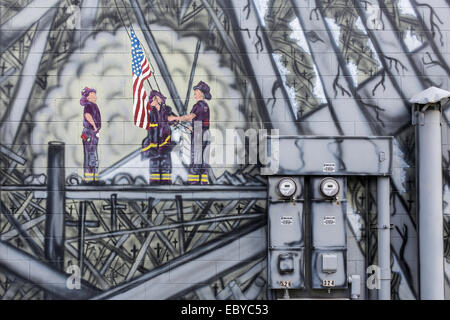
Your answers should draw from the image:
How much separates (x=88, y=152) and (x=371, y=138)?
153 inches

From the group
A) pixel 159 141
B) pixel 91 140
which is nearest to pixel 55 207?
pixel 91 140

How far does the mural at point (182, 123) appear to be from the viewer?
7281 millimetres

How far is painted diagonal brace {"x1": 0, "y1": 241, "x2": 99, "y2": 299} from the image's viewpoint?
7285 millimetres

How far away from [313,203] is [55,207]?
354 centimetres

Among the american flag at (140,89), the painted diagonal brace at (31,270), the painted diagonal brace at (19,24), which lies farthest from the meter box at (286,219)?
the painted diagonal brace at (19,24)

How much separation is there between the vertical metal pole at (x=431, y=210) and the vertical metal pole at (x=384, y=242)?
0.43 metres

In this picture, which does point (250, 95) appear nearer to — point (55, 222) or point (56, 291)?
point (55, 222)

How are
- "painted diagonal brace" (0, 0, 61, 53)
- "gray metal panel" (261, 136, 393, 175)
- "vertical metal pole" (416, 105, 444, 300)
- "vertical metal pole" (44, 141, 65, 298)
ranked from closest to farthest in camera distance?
1. "vertical metal pole" (416, 105, 444, 300)
2. "gray metal panel" (261, 136, 393, 175)
3. "vertical metal pole" (44, 141, 65, 298)
4. "painted diagonal brace" (0, 0, 61, 53)

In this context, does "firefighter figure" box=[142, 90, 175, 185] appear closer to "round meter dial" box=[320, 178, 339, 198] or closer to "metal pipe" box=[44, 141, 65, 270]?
"metal pipe" box=[44, 141, 65, 270]

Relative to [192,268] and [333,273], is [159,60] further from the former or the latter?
[333,273]

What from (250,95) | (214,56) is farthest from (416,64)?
(214,56)

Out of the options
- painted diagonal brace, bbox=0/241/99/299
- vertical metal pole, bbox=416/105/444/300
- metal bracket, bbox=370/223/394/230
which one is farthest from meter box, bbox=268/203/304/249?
painted diagonal brace, bbox=0/241/99/299

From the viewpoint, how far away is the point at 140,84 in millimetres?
7367

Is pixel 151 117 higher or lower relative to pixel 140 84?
lower
